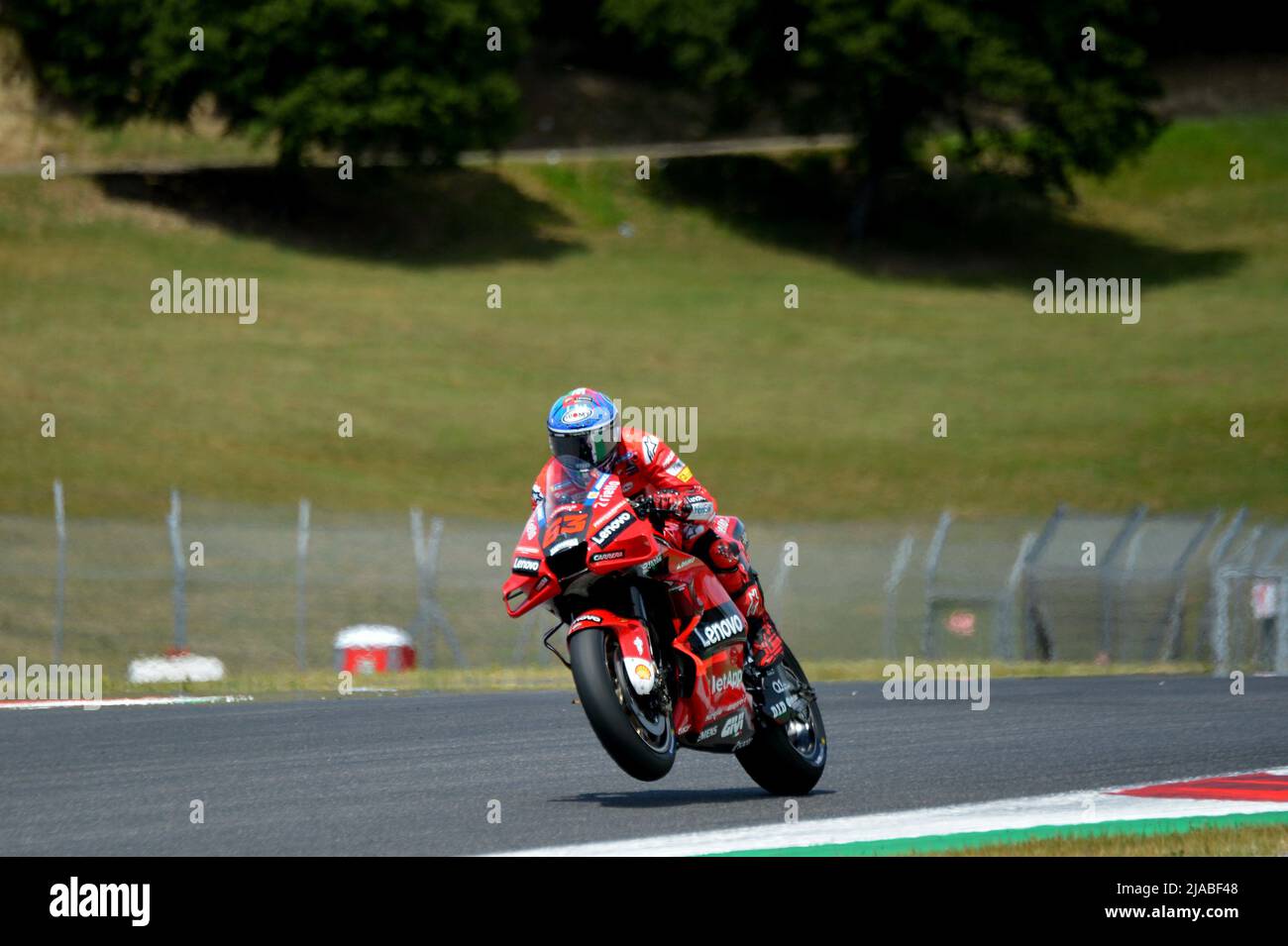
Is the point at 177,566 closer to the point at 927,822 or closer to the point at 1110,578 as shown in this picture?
the point at 1110,578

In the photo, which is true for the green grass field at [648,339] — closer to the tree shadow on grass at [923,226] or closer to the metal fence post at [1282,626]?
the tree shadow on grass at [923,226]

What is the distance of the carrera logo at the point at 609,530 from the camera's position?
314 inches

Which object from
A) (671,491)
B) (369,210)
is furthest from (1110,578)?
(369,210)

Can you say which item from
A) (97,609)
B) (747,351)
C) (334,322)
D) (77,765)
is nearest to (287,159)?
(334,322)

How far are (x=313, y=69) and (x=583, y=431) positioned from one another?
175 ft

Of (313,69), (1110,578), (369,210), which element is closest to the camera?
(1110,578)

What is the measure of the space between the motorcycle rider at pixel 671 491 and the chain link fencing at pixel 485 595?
10.6 m

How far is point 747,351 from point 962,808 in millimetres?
42796

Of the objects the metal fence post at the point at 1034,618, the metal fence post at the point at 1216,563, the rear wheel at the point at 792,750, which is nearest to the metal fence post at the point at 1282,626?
the metal fence post at the point at 1216,563

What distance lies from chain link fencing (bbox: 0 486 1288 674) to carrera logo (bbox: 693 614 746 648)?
10753mm

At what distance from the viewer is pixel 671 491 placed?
27.5ft

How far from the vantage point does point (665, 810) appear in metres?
8.38

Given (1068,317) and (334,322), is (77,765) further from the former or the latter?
(1068,317)
